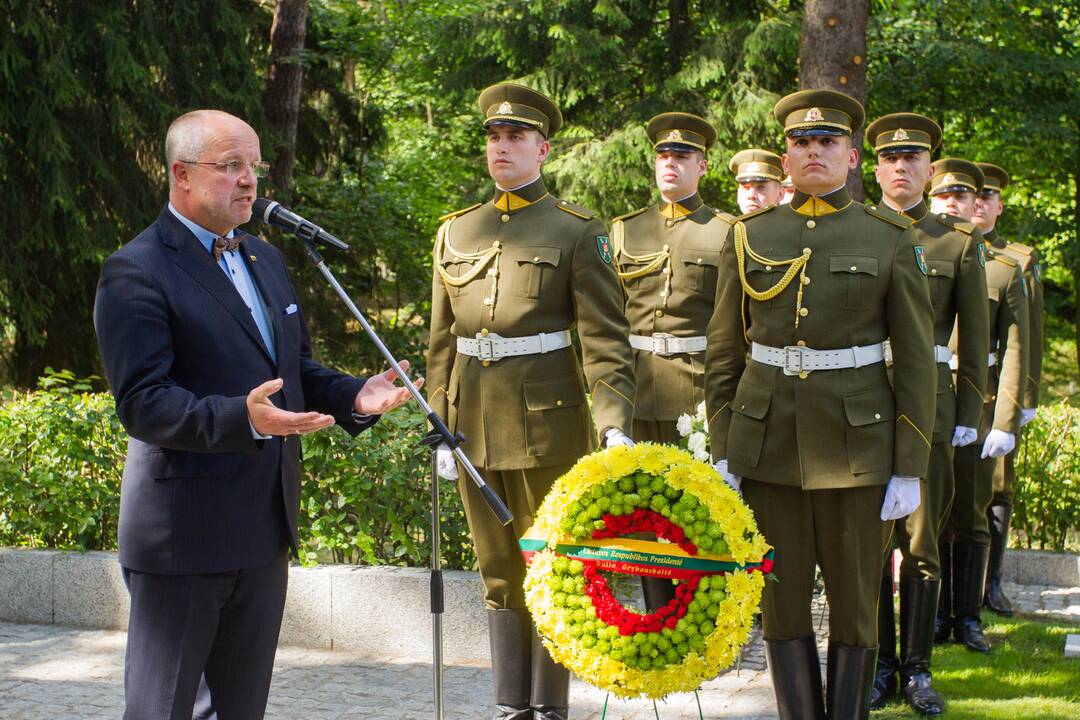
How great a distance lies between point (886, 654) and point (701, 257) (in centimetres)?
215

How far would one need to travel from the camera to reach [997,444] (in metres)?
6.63

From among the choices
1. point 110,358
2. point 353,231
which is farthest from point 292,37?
point 110,358

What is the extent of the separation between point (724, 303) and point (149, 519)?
2.31 meters

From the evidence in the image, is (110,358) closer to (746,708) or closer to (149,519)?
(149,519)

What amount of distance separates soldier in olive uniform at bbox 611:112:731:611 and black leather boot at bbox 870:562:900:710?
4.28ft

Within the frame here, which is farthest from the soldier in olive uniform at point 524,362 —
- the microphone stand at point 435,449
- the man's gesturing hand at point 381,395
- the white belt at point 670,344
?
the white belt at point 670,344

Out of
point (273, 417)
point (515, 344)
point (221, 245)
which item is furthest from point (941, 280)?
point (273, 417)

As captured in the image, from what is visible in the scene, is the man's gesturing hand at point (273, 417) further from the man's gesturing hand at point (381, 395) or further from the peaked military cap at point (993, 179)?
the peaked military cap at point (993, 179)

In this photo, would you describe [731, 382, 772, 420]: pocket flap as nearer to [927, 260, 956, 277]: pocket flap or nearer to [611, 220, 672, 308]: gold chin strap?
[927, 260, 956, 277]: pocket flap

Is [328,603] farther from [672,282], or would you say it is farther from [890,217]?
[890,217]

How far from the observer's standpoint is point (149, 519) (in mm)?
3365

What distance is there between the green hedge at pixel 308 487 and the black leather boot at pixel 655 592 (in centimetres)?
135

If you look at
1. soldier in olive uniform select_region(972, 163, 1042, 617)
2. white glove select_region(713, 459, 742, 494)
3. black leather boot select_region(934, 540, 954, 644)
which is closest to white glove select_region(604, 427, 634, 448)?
white glove select_region(713, 459, 742, 494)

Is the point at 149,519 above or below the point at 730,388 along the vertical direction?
below
